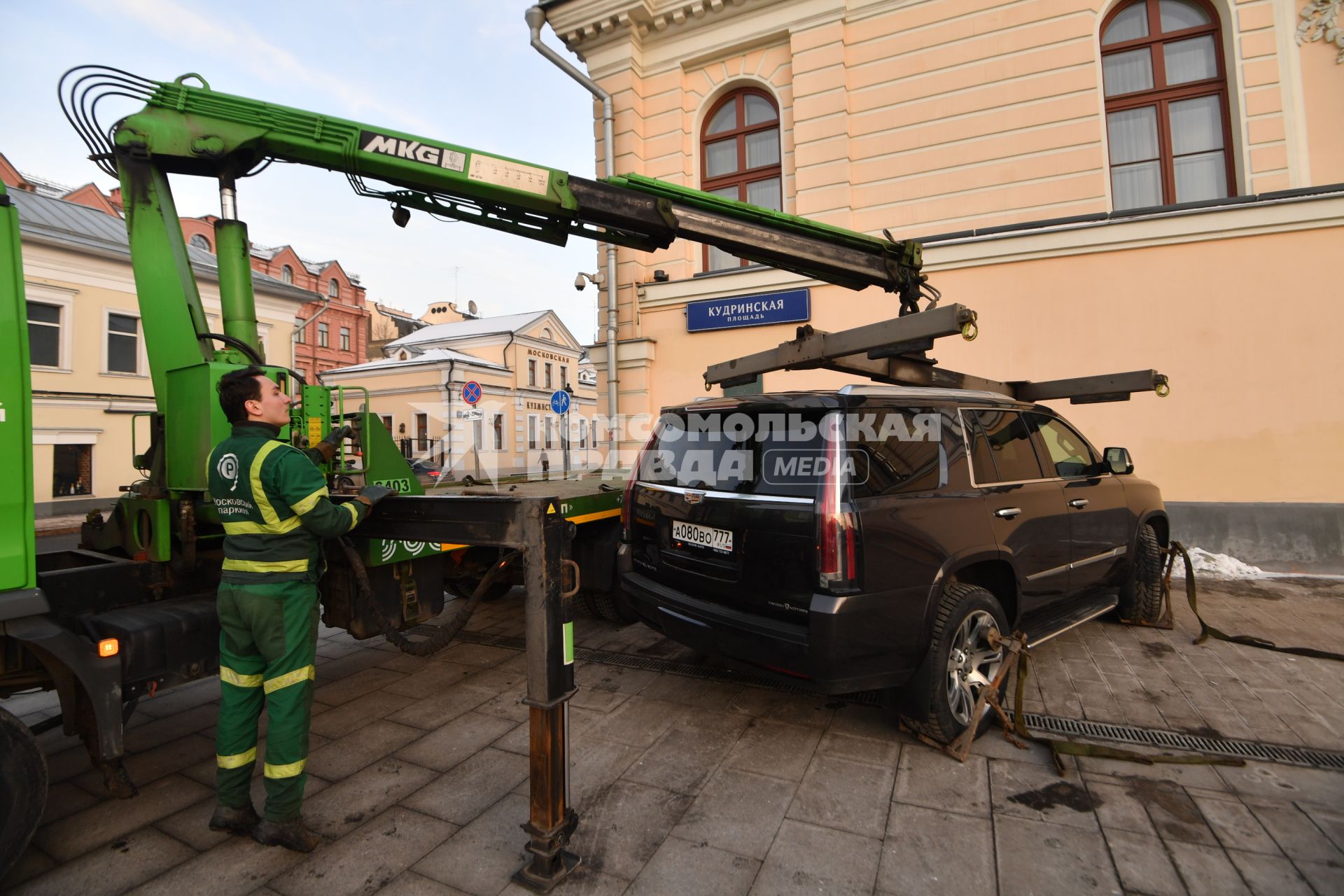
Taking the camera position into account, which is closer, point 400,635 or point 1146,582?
point 400,635

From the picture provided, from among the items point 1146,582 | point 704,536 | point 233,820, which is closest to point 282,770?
point 233,820

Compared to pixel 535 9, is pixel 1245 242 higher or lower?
lower

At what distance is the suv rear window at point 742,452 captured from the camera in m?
3.06

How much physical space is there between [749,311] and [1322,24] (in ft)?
23.5

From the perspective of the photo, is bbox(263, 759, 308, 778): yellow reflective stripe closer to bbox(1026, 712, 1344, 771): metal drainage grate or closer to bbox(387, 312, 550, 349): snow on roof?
bbox(1026, 712, 1344, 771): metal drainage grate

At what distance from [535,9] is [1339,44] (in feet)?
34.5

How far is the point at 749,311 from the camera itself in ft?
30.8

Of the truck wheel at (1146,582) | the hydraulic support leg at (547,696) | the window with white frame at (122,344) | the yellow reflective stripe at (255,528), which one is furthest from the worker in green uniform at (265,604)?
the window with white frame at (122,344)

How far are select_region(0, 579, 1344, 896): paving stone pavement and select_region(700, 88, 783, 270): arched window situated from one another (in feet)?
25.5

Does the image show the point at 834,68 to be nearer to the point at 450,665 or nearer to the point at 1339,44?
the point at 1339,44

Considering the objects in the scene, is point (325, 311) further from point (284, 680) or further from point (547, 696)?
point (547, 696)

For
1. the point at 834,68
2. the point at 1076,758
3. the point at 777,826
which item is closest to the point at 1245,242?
the point at 834,68

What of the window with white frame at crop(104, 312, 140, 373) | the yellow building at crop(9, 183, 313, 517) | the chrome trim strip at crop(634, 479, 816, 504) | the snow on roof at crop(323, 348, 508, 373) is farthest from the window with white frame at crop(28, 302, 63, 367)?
the chrome trim strip at crop(634, 479, 816, 504)

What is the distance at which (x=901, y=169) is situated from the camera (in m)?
8.79
